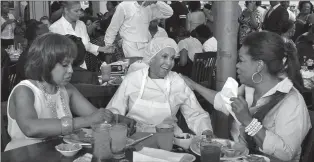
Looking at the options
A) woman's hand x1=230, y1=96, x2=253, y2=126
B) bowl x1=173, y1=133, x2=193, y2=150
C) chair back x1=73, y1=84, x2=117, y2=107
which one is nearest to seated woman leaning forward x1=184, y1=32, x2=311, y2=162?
woman's hand x1=230, y1=96, x2=253, y2=126

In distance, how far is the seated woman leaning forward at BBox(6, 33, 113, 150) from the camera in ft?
6.48

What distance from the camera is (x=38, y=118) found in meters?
2.06

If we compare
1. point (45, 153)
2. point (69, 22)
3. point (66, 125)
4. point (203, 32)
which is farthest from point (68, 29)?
point (45, 153)

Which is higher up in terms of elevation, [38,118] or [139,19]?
[139,19]

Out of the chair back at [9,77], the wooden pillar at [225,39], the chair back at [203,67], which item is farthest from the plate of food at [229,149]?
the chair back at [203,67]

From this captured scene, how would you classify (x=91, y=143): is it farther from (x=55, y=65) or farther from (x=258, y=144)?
(x=258, y=144)

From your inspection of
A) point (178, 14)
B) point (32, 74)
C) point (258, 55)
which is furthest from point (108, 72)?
point (178, 14)

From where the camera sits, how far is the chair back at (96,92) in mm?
2936

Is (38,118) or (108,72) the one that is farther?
(108,72)

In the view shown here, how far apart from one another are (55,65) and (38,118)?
0.29 meters

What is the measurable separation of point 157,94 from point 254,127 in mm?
913

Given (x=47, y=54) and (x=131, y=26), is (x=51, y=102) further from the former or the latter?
(x=131, y=26)

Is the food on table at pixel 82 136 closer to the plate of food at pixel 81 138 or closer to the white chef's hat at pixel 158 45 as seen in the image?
the plate of food at pixel 81 138

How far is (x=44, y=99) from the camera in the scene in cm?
216
